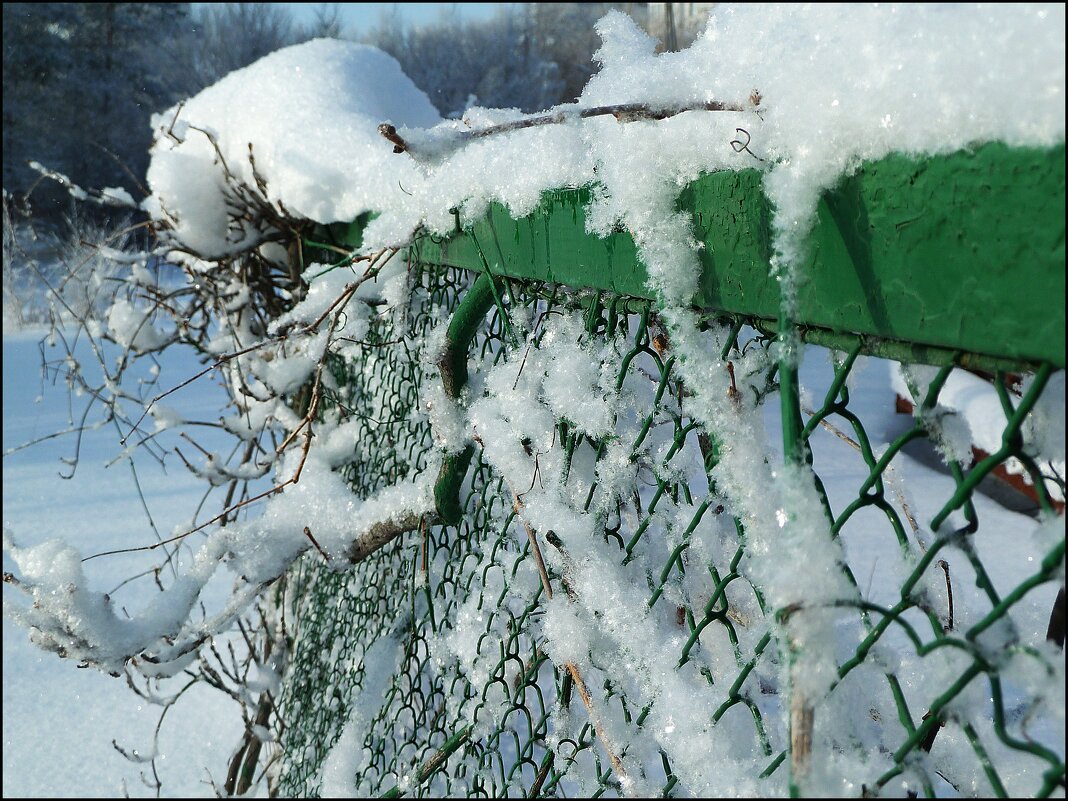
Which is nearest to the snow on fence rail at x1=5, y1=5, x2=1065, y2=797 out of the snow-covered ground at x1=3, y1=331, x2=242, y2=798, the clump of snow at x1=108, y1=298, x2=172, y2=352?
the clump of snow at x1=108, y1=298, x2=172, y2=352

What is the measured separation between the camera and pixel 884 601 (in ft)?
9.16

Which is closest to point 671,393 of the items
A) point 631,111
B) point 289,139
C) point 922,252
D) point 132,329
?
point 631,111

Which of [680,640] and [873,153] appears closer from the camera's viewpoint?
[873,153]

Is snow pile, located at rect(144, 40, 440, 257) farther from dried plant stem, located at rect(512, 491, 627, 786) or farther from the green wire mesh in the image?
dried plant stem, located at rect(512, 491, 627, 786)

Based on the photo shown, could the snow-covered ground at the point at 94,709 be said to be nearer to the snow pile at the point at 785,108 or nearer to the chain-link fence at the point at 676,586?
the chain-link fence at the point at 676,586

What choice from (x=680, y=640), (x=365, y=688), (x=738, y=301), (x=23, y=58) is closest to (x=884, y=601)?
(x=365, y=688)

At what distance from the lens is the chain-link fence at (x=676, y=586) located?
0.63m

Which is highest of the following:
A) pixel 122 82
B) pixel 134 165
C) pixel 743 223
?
pixel 122 82

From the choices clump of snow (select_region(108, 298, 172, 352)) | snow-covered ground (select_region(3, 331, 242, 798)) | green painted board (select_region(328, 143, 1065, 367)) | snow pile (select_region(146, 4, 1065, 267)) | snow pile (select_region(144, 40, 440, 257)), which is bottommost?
snow-covered ground (select_region(3, 331, 242, 798))

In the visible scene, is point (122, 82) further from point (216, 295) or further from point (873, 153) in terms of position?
point (873, 153)

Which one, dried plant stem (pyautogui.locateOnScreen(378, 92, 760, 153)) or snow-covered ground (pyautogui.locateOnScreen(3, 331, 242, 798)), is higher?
dried plant stem (pyautogui.locateOnScreen(378, 92, 760, 153))

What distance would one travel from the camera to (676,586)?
1.08m

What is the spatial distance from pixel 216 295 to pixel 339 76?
2.62ft

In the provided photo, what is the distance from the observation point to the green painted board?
0.48 metres
